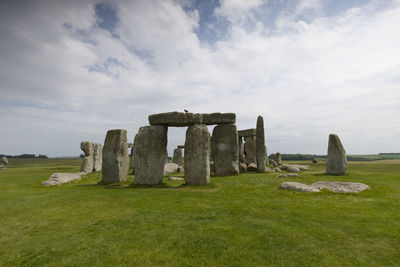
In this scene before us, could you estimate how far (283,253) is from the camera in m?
3.27

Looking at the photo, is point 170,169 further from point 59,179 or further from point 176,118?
point 59,179

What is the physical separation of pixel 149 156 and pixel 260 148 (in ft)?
30.3

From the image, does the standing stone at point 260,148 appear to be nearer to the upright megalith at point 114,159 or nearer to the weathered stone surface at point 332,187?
the weathered stone surface at point 332,187

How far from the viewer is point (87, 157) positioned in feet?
59.8

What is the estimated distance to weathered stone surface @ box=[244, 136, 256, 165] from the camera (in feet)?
63.6

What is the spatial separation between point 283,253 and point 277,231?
80 cm

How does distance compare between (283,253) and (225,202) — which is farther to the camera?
(225,202)

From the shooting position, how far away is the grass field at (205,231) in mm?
3191

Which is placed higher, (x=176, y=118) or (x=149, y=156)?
(x=176, y=118)

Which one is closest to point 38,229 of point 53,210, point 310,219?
point 53,210

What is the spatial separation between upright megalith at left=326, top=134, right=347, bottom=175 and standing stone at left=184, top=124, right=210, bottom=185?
862 cm

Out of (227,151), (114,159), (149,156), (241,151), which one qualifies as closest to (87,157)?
(114,159)

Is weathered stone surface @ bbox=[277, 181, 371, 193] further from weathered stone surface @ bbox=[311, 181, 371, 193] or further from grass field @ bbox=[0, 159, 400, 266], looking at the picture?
grass field @ bbox=[0, 159, 400, 266]

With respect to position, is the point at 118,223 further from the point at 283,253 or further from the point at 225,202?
the point at 283,253
